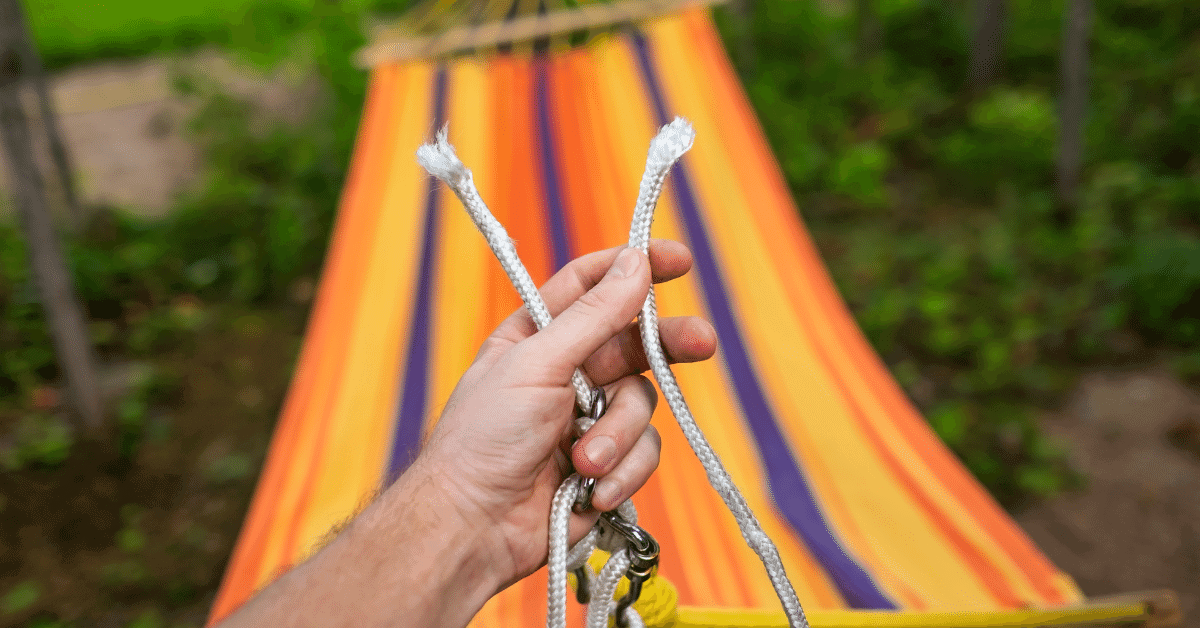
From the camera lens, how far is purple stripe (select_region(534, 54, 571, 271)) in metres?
1.76

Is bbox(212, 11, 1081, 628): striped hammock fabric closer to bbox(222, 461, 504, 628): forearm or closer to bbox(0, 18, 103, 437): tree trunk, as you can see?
bbox(222, 461, 504, 628): forearm

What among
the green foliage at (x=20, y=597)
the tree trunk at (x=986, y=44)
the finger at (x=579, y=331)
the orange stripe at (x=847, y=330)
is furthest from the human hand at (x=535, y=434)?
the tree trunk at (x=986, y=44)

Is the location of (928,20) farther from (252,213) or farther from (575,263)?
(575,263)

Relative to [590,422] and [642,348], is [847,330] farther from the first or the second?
[590,422]

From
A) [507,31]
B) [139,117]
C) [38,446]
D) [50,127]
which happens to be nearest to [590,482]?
[507,31]

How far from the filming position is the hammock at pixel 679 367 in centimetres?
122

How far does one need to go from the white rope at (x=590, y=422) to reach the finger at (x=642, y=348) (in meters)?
0.08

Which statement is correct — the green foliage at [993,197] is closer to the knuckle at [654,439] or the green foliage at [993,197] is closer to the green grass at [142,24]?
the knuckle at [654,439]

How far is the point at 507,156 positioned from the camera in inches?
77.3

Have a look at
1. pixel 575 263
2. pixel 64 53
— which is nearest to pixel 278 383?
pixel 575 263

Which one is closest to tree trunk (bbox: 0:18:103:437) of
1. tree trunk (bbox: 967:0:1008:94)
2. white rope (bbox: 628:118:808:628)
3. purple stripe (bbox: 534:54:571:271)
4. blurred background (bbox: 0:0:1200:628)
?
blurred background (bbox: 0:0:1200:628)

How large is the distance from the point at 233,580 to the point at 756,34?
4.82m

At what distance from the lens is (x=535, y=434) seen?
77 cm

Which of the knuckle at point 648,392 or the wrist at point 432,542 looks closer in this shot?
the wrist at point 432,542
